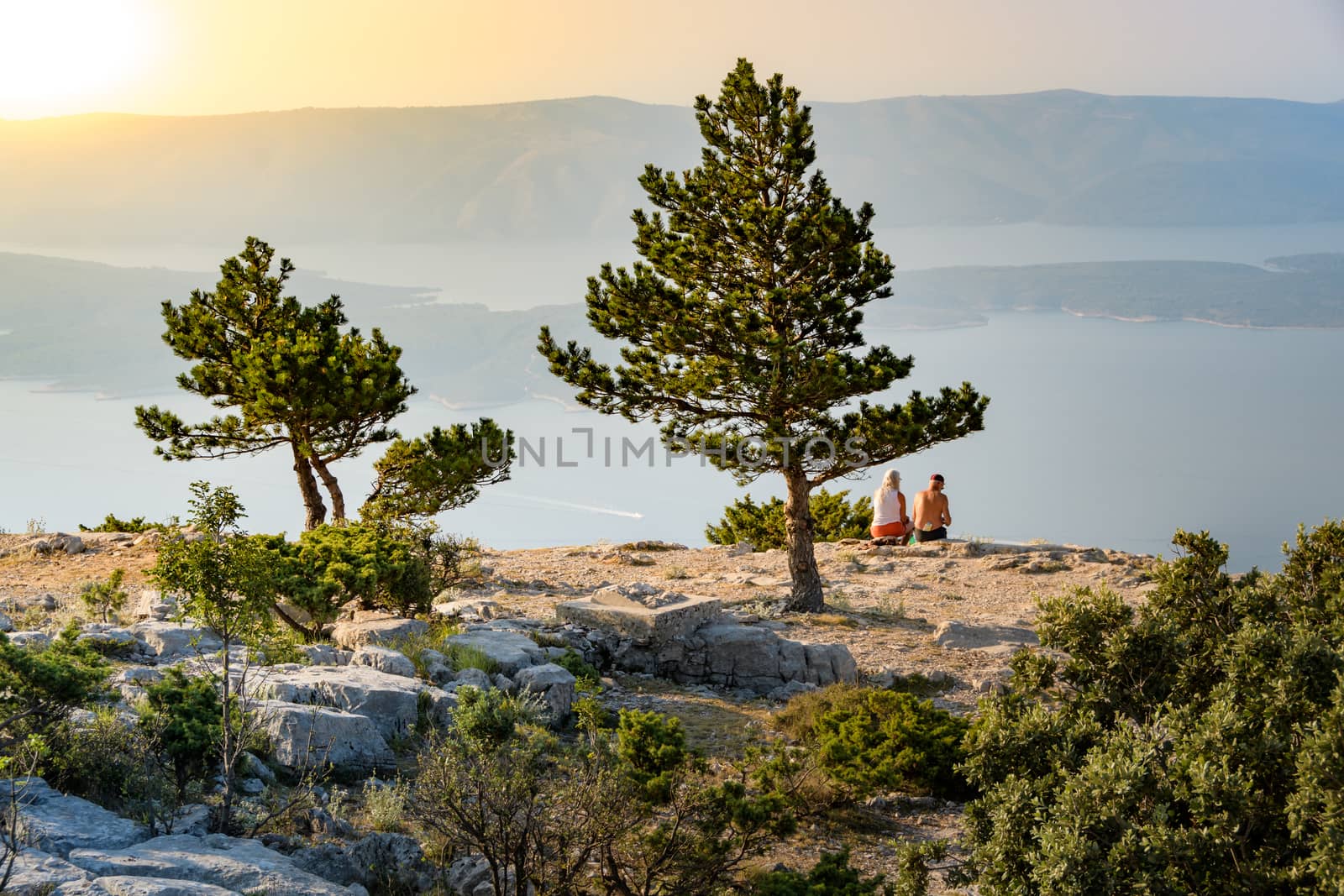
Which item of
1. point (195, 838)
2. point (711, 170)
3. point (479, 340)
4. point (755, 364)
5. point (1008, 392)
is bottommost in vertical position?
point (195, 838)

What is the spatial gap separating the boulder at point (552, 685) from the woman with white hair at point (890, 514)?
34.5 feet

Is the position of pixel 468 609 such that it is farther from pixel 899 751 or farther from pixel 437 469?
pixel 899 751

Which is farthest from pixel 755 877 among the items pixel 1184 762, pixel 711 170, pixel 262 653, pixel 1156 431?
pixel 1156 431

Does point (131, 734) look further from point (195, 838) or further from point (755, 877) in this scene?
point (755, 877)

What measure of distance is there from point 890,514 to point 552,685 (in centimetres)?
1090

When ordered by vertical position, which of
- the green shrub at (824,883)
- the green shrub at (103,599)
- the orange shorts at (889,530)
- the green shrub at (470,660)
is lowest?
the green shrub at (824,883)

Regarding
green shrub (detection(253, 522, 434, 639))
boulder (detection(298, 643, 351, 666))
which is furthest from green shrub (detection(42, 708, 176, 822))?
green shrub (detection(253, 522, 434, 639))

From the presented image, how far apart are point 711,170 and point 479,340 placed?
119921 mm

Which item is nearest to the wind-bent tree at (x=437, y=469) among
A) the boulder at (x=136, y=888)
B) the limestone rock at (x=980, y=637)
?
the limestone rock at (x=980, y=637)

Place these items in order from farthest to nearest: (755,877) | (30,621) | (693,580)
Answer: (693,580) < (30,621) < (755,877)

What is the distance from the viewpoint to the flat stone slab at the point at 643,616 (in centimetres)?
1110

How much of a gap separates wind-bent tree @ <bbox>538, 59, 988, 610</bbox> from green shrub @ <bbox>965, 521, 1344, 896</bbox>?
7451 millimetres

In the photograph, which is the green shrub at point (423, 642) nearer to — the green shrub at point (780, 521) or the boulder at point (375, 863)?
the boulder at point (375, 863)

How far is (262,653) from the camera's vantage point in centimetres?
890
